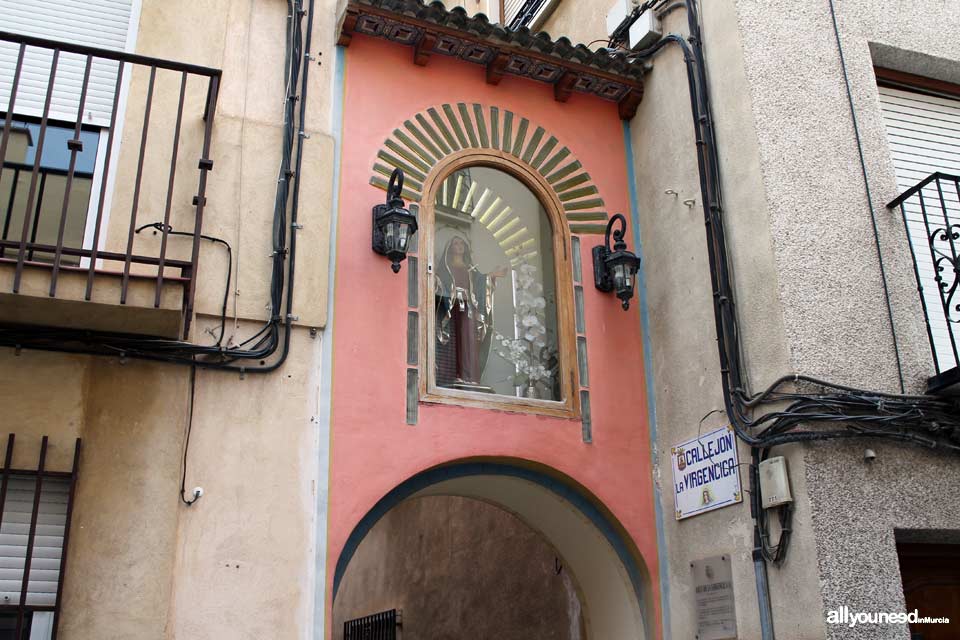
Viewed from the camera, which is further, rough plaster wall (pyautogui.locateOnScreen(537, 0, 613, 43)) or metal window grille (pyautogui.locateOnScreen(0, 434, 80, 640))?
rough plaster wall (pyautogui.locateOnScreen(537, 0, 613, 43))

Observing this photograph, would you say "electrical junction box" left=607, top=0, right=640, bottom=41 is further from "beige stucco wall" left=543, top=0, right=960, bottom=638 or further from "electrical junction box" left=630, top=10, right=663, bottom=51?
"beige stucco wall" left=543, top=0, right=960, bottom=638

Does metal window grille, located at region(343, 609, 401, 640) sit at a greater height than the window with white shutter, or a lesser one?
lesser

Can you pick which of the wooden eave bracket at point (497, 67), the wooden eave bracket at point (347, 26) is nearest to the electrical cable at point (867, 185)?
the wooden eave bracket at point (497, 67)

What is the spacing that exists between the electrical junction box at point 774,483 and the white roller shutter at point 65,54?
4.66 m

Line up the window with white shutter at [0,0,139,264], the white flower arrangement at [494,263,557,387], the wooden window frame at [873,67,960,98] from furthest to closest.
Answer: the wooden window frame at [873,67,960,98] → the white flower arrangement at [494,263,557,387] → the window with white shutter at [0,0,139,264]

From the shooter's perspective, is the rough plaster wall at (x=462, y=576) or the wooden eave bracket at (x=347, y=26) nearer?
the wooden eave bracket at (x=347, y=26)

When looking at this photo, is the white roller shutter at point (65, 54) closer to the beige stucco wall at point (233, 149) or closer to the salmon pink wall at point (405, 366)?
the beige stucco wall at point (233, 149)

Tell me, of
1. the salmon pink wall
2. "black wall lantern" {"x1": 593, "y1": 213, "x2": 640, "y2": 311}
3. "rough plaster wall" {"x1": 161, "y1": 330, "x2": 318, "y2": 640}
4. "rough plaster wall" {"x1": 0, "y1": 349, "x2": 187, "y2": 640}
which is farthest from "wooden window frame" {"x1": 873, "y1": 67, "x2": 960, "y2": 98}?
"rough plaster wall" {"x1": 0, "y1": 349, "x2": 187, "y2": 640}

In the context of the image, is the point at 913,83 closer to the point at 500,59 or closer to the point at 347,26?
the point at 500,59

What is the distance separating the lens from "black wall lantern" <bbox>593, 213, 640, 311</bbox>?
676 cm

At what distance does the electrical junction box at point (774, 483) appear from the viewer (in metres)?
5.48

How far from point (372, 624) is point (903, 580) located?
7163 mm

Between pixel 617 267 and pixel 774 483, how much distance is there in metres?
1.95

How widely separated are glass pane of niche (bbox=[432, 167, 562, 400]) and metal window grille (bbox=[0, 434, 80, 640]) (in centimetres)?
247
